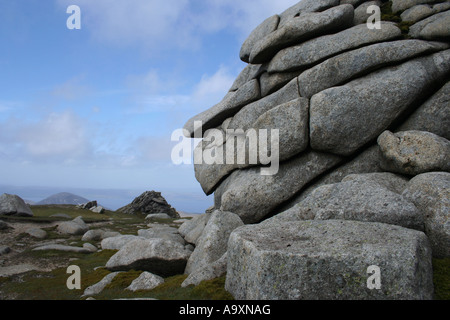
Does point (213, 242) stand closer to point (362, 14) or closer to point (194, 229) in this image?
point (194, 229)

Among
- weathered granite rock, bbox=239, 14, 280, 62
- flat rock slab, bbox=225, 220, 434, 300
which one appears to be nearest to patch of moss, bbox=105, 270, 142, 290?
flat rock slab, bbox=225, 220, 434, 300

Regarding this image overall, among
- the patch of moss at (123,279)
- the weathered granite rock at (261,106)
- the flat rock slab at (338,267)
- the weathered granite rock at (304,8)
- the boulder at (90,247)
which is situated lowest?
the boulder at (90,247)

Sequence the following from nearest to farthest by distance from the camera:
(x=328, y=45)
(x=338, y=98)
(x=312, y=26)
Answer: (x=338, y=98), (x=328, y=45), (x=312, y=26)

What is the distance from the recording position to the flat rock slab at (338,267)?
10.9 metres

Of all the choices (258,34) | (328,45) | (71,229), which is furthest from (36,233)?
(328,45)

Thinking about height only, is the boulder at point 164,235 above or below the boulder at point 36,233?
above

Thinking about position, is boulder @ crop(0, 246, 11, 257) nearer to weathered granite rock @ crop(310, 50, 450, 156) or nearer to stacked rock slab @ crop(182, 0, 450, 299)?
stacked rock slab @ crop(182, 0, 450, 299)

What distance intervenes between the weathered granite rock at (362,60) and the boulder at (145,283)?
2267 centimetres

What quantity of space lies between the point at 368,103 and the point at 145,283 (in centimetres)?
2307

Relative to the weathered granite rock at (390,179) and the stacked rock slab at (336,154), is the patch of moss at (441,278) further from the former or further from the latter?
the weathered granite rock at (390,179)

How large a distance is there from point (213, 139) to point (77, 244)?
24710 mm

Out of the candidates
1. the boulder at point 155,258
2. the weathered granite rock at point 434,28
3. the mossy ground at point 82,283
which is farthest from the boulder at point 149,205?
the weathered granite rock at point 434,28

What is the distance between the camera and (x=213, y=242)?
2284 cm

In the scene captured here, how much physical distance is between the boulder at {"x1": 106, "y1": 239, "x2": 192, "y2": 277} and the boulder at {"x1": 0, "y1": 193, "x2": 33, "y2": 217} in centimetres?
4505
